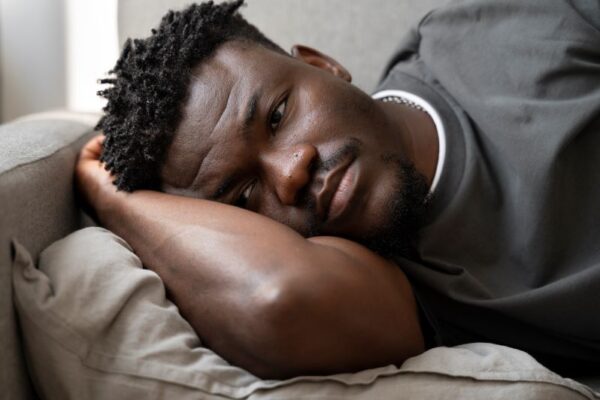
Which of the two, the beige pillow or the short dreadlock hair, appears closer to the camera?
the beige pillow

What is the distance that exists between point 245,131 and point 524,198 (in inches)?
16.9

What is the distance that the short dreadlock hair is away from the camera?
853mm

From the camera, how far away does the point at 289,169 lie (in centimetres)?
79

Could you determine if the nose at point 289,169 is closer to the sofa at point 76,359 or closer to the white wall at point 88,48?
the sofa at point 76,359

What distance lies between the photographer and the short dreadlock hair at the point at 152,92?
85 cm

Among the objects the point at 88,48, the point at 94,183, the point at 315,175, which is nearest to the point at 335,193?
the point at 315,175

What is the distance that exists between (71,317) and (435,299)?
1.64 feet

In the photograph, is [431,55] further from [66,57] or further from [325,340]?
[66,57]

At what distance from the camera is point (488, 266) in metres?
0.90

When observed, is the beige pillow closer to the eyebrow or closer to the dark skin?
the dark skin

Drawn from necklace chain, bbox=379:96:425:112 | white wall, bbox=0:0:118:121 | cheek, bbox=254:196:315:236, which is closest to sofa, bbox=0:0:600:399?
cheek, bbox=254:196:315:236

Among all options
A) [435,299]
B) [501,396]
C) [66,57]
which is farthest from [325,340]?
[66,57]

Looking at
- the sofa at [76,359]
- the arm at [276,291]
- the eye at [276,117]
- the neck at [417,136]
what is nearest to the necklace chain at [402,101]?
the neck at [417,136]

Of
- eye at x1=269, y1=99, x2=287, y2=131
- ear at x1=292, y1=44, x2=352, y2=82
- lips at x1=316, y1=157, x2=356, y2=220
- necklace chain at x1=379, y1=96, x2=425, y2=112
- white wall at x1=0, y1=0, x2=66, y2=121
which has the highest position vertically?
ear at x1=292, y1=44, x2=352, y2=82
